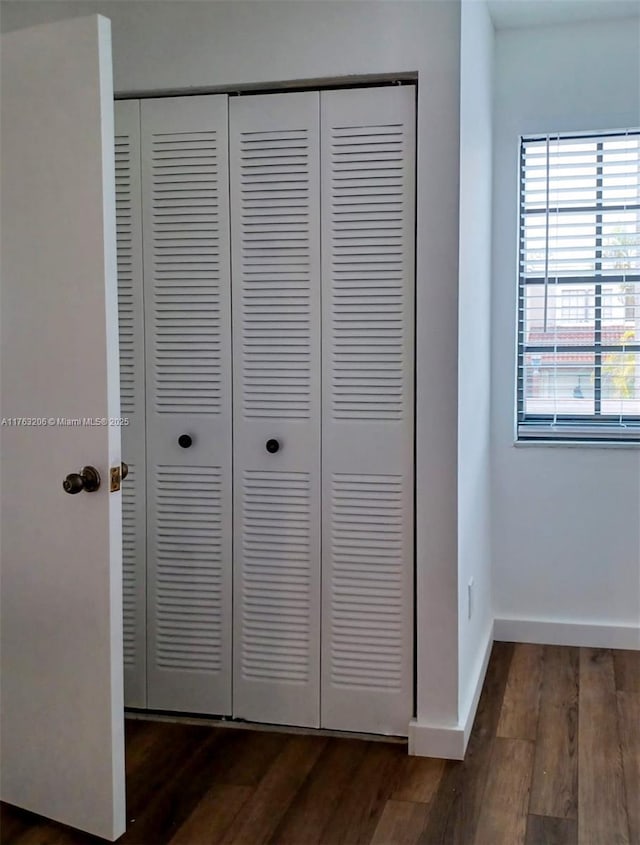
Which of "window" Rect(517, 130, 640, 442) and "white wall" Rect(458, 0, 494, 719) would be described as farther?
"window" Rect(517, 130, 640, 442)

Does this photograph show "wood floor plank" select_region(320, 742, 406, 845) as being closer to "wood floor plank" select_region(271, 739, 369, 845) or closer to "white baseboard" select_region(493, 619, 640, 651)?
"wood floor plank" select_region(271, 739, 369, 845)

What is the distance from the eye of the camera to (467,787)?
7.78 ft

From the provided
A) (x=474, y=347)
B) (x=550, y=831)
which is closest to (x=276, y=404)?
(x=474, y=347)

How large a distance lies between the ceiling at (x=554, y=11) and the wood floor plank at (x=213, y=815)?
9.00 ft

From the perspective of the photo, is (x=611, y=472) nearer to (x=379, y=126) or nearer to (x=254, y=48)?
(x=379, y=126)

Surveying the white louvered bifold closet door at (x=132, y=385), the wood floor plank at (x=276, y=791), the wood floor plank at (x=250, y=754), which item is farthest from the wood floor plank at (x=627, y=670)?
the white louvered bifold closet door at (x=132, y=385)

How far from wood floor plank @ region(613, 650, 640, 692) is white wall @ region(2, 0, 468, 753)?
0.88 meters

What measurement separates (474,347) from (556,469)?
0.85 meters

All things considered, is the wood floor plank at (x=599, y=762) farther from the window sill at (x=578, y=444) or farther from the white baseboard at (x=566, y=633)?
the window sill at (x=578, y=444)

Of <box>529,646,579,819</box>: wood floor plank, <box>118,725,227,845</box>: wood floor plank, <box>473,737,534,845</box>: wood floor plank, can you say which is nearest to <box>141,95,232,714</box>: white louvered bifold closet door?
<box>118,725,227,845</box>: wood floor plank

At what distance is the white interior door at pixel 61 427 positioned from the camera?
81.3 inches

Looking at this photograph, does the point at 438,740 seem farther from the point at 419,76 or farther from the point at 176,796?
the point at 419,76

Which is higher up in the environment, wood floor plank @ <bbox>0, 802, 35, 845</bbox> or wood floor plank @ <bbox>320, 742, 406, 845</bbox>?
wood floor plank @ <bbox>320, 742, 406, 845</bbox>

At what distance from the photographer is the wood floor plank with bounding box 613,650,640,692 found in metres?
3.10
